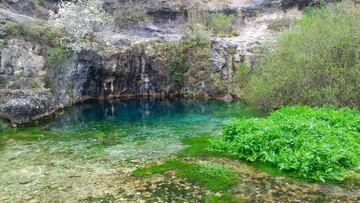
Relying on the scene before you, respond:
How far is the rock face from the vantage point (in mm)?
34219

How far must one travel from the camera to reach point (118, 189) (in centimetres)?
1543

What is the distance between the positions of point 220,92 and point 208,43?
5.57 metres

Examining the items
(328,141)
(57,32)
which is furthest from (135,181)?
(57,32)

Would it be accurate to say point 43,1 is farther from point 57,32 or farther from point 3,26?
point 3,26

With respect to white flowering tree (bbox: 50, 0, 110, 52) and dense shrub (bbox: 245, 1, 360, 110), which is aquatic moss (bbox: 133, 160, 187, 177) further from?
white flowering tree (bbox: 50, 0, 110, 52)

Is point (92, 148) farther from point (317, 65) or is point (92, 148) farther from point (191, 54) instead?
point (191, 54)

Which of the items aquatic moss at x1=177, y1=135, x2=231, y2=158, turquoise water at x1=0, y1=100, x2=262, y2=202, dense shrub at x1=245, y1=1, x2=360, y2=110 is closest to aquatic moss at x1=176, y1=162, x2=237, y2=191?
aquatic moss at x1=177, y1=135, x2=231, y2=158

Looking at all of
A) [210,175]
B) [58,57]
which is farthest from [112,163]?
[58,57]

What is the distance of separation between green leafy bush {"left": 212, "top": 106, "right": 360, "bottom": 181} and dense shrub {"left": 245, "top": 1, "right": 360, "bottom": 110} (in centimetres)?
228

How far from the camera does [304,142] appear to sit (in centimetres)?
1742

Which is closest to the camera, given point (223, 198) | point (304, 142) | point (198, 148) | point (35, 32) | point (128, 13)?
point (223, 198)

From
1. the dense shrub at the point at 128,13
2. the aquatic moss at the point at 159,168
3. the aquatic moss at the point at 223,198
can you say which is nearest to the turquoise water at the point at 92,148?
the aquatic moss at the point at 159,168

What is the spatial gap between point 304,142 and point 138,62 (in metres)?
30.1

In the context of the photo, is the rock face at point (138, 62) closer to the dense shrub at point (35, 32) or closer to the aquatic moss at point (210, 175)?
the dense shrub at point (35, 32)
